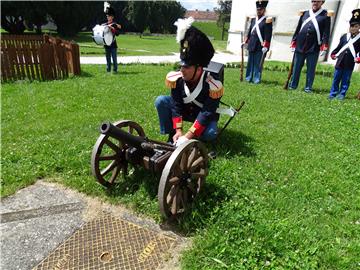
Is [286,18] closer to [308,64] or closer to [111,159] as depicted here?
[308,64]

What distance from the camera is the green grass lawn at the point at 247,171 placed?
2811mm

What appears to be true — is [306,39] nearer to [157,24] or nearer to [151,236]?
[151,236]

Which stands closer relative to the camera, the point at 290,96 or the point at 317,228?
the point at 317,228

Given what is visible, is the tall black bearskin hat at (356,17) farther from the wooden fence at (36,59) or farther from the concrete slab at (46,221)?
the wooden fence at (36,59)

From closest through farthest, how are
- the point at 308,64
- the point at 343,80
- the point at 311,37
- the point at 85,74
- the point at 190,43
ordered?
the point at 190,43, the point at 343,80, the point at 311,37, the point at 308,64, the point at 85,74

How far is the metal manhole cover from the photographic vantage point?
8.76 ft

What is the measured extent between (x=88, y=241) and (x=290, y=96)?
6.48 m

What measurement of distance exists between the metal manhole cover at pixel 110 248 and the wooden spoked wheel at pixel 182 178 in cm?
31

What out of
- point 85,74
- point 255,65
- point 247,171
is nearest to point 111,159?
point 247,171

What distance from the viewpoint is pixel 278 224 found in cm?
300

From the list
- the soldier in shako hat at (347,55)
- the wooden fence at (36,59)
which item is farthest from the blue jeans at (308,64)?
the wooden fence at (36,59)

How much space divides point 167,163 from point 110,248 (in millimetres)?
914

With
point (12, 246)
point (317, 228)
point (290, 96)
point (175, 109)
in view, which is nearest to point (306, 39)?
point (290, 96)

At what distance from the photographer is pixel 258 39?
9672mm
